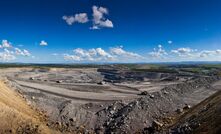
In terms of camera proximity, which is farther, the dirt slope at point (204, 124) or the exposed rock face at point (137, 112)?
the exposed rock face at point (137, 112)

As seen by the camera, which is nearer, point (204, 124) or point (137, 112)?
point (204, 124)

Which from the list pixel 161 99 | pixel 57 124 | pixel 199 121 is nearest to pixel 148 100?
pixel 161 99

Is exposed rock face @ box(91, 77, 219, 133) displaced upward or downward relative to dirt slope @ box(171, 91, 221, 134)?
downward

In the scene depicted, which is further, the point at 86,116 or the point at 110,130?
the point at 86,116

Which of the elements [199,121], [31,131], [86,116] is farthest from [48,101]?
[199,121]

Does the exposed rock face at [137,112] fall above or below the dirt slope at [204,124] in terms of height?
below

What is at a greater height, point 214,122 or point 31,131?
point 214,122

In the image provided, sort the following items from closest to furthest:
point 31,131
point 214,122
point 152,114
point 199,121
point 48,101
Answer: point 214,122
point 199,121
point 31,131
point 152,114
point 48,101

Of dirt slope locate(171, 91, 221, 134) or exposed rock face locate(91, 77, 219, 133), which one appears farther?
exposed rock face locate(91, 77, 219, 133)

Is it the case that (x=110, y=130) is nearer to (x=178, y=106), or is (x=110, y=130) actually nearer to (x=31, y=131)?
(x=31, y=131)

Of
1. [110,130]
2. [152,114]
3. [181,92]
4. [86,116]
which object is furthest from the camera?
[181,92]

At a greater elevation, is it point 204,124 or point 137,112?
point 204,124
